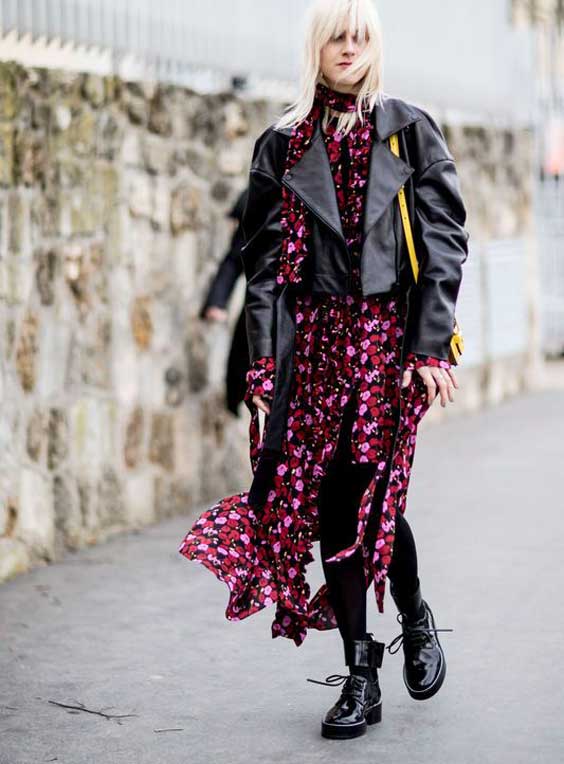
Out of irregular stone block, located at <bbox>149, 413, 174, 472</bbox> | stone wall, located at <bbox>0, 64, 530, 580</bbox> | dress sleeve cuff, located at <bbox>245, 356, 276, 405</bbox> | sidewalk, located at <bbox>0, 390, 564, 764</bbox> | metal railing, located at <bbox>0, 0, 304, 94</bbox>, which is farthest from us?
irregular stone block, located at <bbox>149, 413, 174, 472</bbox>

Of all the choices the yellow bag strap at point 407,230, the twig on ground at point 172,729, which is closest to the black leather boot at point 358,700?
the twig on ground at point 172,729

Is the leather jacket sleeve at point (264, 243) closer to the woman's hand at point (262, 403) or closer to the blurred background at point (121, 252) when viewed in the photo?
the woman's hand at point (262, 403)

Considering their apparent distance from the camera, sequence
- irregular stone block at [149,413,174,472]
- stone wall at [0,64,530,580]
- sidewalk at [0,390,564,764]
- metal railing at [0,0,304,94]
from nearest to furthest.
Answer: sidewalk at [0,390,564,764], stone wall at [0,64,530,580], metal railing at [0,0,304,94], irregular stone block at [149,413,174,472]

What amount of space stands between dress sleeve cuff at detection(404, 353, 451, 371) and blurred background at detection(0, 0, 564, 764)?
4.45ft

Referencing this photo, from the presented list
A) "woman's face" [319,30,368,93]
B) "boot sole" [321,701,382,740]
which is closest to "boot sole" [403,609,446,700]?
"boot sole" [321,701,382,740]

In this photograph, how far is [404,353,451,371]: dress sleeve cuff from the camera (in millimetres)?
4008

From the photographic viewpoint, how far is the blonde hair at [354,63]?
13.2 feet

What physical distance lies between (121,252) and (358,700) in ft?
10.4

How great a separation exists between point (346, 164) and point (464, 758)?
1.48m

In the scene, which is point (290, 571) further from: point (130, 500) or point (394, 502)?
point (130, 500)

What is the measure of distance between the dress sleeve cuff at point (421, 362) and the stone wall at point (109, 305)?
2246 mm

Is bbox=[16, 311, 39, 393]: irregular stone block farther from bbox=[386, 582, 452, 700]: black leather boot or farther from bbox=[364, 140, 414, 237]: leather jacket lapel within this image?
bbox=[364, 140, 414, 237]: leather jacket lapel

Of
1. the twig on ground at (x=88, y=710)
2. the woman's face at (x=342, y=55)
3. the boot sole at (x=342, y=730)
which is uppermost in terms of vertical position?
the woman's face at (x=342, y=55)

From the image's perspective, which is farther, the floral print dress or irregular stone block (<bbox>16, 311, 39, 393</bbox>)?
irregular stone block (<bbox>16, 311, 39, 393</bbox>)
